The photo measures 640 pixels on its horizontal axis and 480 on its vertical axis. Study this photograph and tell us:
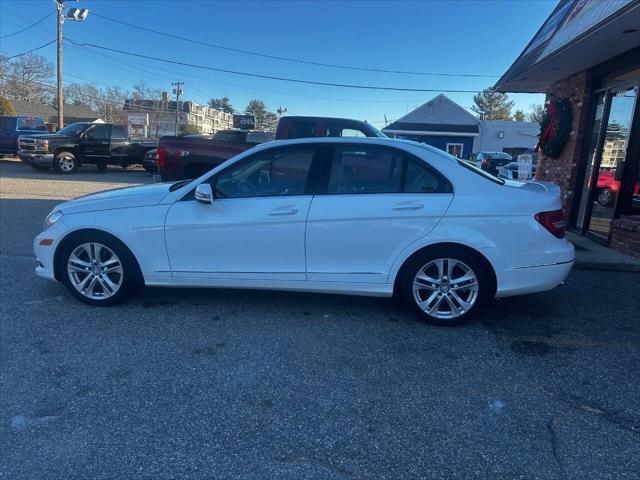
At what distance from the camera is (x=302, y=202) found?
4.07 metres

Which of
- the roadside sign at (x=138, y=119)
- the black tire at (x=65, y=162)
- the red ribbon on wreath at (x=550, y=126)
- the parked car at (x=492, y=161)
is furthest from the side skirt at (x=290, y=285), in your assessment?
the roadside sign at (x=138, y=119)

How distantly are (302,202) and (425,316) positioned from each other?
1.49 meters

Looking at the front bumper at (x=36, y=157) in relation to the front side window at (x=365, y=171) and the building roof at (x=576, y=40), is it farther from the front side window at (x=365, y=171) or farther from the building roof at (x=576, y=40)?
the front side window at (x=365, y=171)

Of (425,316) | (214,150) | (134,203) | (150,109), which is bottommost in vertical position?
(425,316)

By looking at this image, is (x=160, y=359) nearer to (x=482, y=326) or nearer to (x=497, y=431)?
(x=497, y=431)

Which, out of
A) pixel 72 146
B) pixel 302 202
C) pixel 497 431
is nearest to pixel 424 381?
pixel 497 431

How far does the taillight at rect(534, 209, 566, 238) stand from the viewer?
396 centimetres

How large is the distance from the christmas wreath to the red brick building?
4.4 inches

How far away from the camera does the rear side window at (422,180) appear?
4.04 meters

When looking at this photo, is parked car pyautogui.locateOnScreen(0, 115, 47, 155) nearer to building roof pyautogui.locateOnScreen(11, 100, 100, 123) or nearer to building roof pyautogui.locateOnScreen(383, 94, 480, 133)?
building roof pyautogui.locateOnScreen(383, 94, 480, 133)

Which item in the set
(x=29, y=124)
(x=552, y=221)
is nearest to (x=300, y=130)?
(x=552, y=221)

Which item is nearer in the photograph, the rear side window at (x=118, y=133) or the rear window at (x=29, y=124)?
the rear side window at (x=118, y=133)

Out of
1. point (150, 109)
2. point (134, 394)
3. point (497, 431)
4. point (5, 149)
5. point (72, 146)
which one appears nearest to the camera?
point (497, 431)

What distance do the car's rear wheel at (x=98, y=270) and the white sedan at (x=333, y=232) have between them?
0.03 feet
